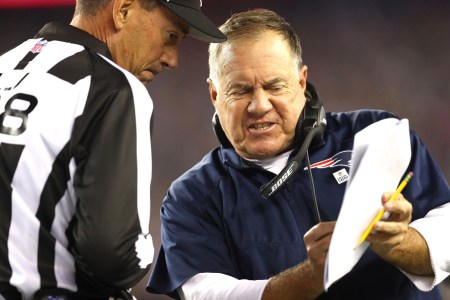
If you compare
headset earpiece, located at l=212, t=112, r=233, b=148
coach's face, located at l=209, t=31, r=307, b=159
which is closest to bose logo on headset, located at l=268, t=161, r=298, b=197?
coach's face, located at l=209, t=31, r=307, b=159

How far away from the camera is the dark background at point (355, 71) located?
11.3 ft

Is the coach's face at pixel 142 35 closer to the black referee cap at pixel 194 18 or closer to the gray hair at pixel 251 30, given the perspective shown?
the black referee cap at pixel 194 18

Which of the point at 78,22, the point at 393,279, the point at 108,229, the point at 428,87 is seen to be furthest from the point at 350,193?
the point at 428,87

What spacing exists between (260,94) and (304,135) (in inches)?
5.1

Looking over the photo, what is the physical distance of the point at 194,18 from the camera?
4.90ft

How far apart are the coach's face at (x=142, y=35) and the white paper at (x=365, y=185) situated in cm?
45

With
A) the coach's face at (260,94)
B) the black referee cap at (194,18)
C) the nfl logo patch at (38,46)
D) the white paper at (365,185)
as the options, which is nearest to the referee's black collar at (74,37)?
the nfl logo patch at (38,46)

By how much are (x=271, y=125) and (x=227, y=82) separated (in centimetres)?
13

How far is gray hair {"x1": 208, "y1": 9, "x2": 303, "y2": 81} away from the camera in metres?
1.72

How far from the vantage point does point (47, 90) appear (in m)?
1.28

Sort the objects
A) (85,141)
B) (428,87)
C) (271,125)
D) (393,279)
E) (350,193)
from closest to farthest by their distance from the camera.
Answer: (350,193) < (85,141) < (393,279) < (271,125) < (428,87)

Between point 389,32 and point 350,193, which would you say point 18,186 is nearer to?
point 350,193

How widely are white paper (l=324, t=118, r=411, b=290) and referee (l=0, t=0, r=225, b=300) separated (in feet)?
1.09

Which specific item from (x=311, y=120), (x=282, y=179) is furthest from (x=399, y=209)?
(x=311, y=120)
